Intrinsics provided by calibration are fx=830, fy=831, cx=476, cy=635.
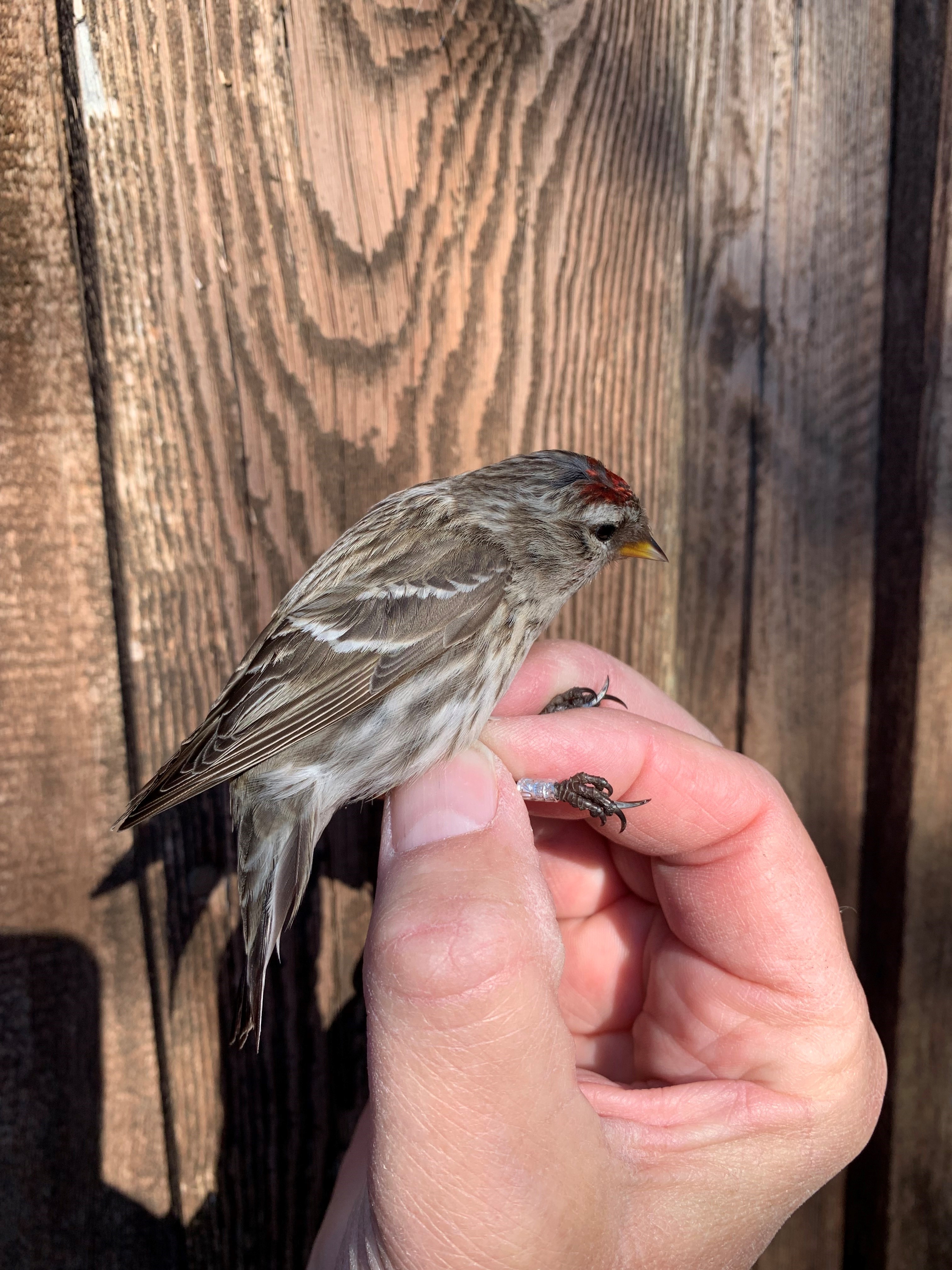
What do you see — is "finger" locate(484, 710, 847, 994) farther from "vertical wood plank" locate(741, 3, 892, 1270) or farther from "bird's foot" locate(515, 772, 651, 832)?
"vertical wood plank" locate(741, 3, 892, 1270)

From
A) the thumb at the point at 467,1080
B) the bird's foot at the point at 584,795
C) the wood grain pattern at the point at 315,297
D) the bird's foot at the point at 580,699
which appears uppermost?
the wood grain pattern at the point at 315,297

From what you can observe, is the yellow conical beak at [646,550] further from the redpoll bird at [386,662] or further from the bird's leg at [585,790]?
the bird's leg at [585,790]

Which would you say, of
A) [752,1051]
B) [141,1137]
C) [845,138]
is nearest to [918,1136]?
[752,1051]

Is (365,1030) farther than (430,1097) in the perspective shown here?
Yes

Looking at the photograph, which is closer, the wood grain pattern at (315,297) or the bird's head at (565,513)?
the wood grain pattern at (315,297)

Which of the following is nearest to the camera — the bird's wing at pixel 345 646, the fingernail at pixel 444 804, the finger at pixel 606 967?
the fingernail at pixel 444 804

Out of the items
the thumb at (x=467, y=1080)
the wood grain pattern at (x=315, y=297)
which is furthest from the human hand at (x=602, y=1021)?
the wood grain pattern at (x=315, y=297)

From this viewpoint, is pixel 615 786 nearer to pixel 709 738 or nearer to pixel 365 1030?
pixel 709 738
